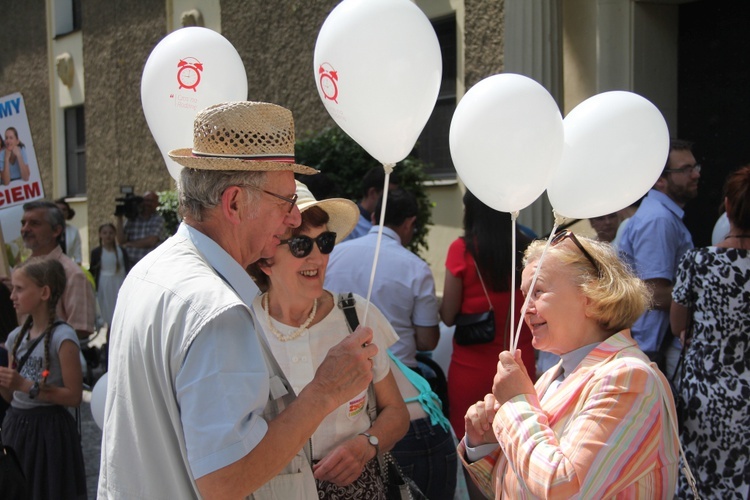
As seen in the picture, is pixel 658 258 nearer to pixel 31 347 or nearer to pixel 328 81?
pixel 328 81

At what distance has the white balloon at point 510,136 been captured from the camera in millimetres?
2398

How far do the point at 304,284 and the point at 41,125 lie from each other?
16.9 metres

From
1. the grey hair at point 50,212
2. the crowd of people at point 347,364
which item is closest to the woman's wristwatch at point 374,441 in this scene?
the crowd of people at point 347,364

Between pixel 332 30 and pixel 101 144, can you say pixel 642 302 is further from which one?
pixel 101 144

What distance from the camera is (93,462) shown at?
595 cm

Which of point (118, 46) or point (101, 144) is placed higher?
point (118, 46)

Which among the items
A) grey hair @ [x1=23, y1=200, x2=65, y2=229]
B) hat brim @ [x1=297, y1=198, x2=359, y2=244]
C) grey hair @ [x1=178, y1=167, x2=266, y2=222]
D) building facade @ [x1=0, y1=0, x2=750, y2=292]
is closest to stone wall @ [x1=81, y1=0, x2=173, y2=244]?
building facade @ [x1=0, y1=0, x2=750, y2=292]

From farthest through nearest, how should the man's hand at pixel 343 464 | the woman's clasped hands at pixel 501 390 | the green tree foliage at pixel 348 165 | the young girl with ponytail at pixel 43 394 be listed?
1. the green tree foliage at pixel 348 165
2. the young girl with ponytail at pixel 43 394
3. the man's hand at pixel 343 464
4. the woman's clasped hands at pixel 501 390

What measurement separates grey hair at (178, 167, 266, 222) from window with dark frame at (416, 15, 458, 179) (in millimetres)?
7567

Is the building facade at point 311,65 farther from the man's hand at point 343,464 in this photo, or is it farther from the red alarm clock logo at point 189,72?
the man's hand at point 343,464

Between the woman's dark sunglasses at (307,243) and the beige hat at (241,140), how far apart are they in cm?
90

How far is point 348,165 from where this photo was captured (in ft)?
23.6

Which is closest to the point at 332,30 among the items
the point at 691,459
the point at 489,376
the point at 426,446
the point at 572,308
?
the point at 572,308

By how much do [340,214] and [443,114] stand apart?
→ 6829 mm
